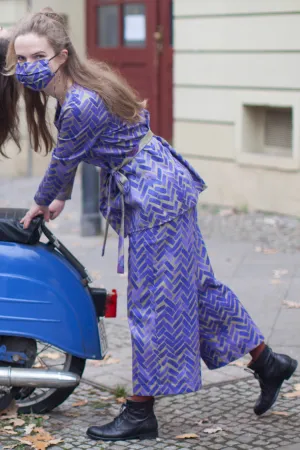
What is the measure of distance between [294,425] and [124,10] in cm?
798

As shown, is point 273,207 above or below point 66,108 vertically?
below

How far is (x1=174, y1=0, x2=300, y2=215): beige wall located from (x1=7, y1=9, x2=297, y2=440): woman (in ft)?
15.9

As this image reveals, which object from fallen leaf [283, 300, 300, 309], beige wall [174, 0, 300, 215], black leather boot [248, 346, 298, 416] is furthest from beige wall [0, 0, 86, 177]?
black leather boot [248, 346, 298, 416]

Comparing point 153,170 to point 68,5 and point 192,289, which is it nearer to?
point 192,289

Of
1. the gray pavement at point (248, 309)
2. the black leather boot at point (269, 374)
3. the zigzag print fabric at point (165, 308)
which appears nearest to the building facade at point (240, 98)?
the gray pavement at point (248, 309)

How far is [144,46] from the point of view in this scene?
11.1m

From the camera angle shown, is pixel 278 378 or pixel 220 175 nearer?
pixel 278 378

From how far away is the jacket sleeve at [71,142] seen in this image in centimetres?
371

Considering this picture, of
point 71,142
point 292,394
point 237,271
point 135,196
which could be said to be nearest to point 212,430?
point 292,394

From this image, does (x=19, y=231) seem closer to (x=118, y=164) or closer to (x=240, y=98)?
(x=118, y=164)

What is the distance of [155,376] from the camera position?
12.7ft

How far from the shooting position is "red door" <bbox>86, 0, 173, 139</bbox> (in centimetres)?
1084

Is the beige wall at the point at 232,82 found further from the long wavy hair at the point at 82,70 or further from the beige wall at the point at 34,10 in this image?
the long wavy hair at the point at 82,70

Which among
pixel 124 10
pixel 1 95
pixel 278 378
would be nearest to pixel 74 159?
pixel 1 95
